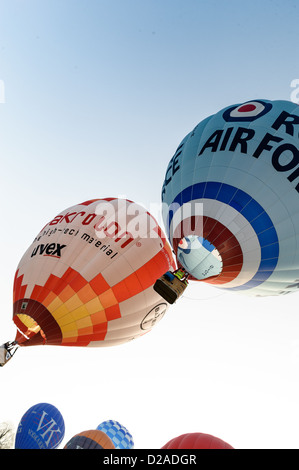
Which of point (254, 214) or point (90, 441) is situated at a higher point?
point (254, 214)

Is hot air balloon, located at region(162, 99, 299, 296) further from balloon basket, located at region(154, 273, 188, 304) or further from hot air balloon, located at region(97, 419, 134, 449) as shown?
hot air balloon, located at region(97, 419, 134, 449)

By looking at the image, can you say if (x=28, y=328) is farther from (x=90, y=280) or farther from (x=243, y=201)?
(x=243, y=201)

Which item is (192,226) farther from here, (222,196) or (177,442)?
(177,442)

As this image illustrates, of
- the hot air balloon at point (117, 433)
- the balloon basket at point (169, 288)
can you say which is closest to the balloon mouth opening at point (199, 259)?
the balloon basket at point (169, 288)

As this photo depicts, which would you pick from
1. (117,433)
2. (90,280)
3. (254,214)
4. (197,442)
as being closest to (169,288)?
(90,280)

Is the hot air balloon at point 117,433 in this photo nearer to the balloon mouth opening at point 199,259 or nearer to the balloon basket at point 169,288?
the balloon basket at point 169,288

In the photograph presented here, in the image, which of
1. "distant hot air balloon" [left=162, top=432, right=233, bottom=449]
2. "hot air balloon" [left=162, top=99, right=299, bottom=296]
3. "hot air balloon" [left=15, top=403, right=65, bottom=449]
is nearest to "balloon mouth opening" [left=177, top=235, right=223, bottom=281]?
"hot air balloon" [left=162, top=99, right=299, bottom=296]
